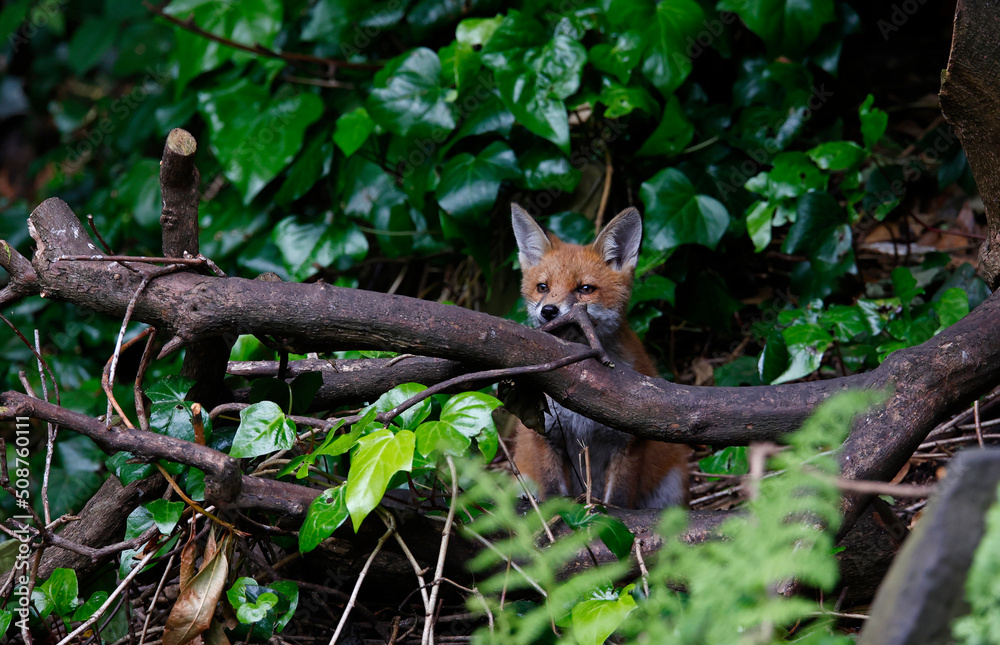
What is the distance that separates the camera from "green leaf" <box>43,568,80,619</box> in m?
2.48

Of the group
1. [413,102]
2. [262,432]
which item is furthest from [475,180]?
[262,432]

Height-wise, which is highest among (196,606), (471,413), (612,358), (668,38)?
(668,38)

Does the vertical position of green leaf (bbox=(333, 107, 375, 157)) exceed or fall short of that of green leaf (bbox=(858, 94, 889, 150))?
it falls short

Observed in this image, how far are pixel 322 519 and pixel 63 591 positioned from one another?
Answer: 1.05m

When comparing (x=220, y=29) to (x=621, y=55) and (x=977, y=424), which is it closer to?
(x=621, y=55)

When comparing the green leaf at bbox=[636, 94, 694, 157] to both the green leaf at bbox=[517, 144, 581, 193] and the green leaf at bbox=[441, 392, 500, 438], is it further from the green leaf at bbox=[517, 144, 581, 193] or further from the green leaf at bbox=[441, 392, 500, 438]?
the green leaf at bbox=[441, 392, 500, 438]

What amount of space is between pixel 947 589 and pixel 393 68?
4.64 m

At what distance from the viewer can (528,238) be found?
→ 4.50 m

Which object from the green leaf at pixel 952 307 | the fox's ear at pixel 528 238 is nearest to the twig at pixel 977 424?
the green leaf at pixel 952 307

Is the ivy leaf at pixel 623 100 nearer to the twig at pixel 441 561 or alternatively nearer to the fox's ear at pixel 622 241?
the fox's ear at pixel 622 241

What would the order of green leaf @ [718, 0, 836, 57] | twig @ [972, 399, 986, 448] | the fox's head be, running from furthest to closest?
green leaf @ [718, 0, 836, 57] → the fox's head → twig @ [972, 399, 986, 448]

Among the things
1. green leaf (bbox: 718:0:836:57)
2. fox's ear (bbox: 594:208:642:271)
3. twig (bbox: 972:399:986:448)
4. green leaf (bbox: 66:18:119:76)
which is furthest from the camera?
green leaf (bbox: 66:18:119:76)

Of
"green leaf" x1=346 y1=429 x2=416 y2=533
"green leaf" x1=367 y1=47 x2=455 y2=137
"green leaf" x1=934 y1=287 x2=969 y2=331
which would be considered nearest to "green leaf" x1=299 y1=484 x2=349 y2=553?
"green leaf" x1=346 y1=429 x2=416 y2=533

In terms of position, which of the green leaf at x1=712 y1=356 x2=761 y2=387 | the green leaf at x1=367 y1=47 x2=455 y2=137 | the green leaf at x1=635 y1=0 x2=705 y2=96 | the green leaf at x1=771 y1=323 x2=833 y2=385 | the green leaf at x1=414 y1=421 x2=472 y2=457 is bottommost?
the green leaf at x1=712 y1=356 x2=761 y2=387
